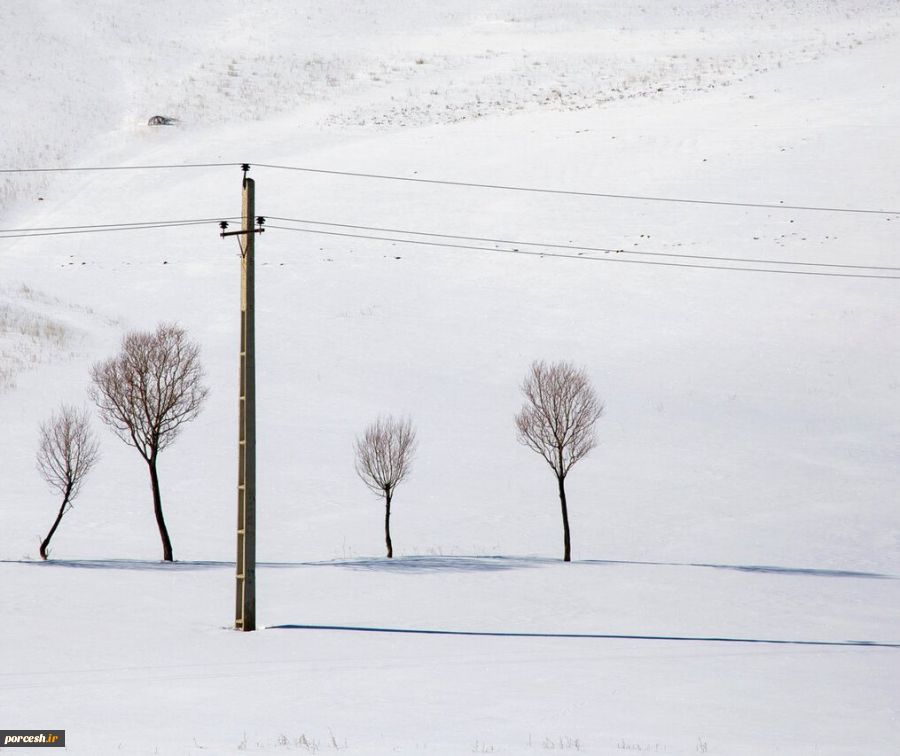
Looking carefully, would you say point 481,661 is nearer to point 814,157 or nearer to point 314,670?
point 314,670

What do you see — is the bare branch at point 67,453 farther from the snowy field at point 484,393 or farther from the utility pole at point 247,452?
the utility pole at point 247,452

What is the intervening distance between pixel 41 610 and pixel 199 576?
185 inches

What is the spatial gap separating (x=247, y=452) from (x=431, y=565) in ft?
28.2

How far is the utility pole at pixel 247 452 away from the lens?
18.0 metres

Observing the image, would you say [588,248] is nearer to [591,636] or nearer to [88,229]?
[88,229]

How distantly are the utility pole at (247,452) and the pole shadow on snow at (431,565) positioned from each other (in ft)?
21.1

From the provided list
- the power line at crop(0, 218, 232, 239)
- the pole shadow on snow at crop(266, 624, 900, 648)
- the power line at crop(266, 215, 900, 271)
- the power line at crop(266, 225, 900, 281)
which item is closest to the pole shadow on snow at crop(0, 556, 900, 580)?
the pole shadow on snow at crop(266, 624, 900, 648)

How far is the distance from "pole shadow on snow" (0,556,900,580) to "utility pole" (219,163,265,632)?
253 inches

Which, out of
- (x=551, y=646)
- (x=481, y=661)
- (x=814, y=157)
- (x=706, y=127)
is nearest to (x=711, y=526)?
(x=551, y=646)

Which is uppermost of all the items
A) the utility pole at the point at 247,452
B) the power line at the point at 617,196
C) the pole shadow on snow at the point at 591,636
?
the power line at the point at 617,196

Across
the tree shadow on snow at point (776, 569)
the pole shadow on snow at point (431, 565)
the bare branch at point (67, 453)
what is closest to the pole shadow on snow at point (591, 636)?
the pole shadow on snow at point (431, 565)

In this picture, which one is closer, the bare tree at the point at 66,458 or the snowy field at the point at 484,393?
the snowy field at the point at 484,393

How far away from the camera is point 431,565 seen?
84.5 feet

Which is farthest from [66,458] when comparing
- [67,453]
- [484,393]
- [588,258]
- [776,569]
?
[588,258]
